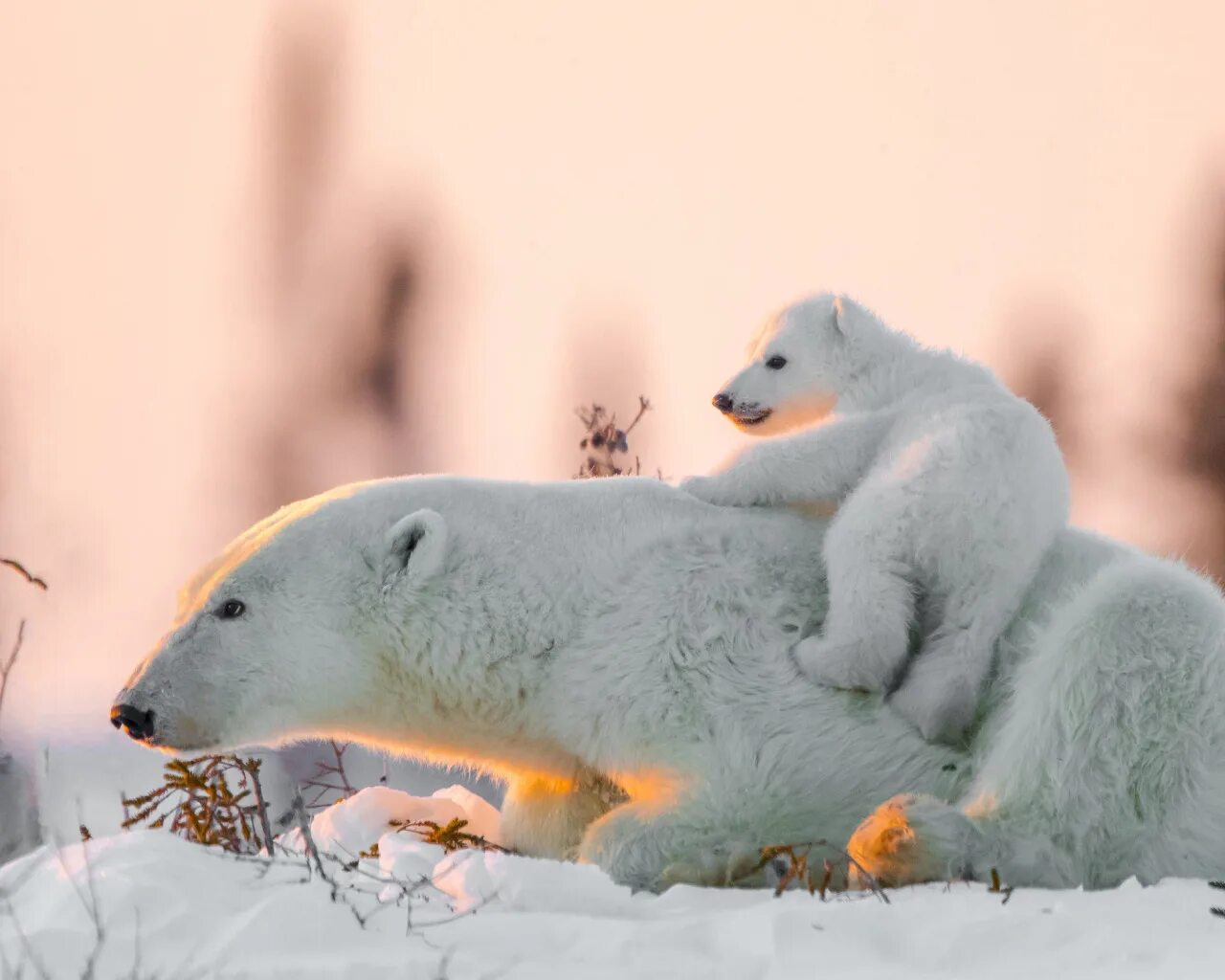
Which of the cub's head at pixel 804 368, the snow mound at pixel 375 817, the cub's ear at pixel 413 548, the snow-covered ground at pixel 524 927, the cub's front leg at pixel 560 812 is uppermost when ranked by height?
the cub's head at pixel 804 368

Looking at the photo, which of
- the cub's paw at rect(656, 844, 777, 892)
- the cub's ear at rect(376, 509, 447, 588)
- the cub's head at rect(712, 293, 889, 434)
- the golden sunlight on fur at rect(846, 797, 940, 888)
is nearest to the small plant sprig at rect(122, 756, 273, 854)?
the cub's ear at rect(376, 509, 447, 588)

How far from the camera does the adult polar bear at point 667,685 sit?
378 cm

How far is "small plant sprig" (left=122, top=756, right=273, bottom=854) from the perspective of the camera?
4441 millimetres

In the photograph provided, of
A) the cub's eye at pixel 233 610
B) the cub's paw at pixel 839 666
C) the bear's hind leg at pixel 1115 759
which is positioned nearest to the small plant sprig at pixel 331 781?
the cub's eye at pixel 233 610

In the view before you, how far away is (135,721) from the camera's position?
13.8 feet

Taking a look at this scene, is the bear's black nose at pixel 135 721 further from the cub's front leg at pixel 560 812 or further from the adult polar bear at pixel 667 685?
the cub's front leg at pixel 560 812

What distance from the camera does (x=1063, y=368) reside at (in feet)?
49.8

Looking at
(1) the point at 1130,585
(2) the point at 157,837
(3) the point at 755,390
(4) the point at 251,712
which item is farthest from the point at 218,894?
(3) the point at 755,390

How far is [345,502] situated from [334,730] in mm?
582

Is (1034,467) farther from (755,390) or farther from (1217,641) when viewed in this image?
(755,390)

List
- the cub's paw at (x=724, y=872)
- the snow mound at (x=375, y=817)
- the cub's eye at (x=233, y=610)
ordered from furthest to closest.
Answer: the snow mound at (x=375, y=817), the cub's eye at (x=233, y=610), the cub's paw at (x=724, y=872)

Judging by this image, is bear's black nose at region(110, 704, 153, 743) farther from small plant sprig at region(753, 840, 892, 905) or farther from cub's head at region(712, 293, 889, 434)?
cub's head at region(712, 293, 889, 434)

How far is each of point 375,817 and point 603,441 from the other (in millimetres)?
2334

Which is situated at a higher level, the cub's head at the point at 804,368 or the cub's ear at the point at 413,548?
the cub's head at the point at 804,368
